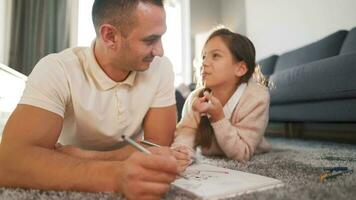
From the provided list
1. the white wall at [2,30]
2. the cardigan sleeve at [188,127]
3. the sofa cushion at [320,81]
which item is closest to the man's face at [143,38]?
→ the cardigan sleeve at [188,127]

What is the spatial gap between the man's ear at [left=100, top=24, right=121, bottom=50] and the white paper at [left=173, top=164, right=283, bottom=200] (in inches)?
15.8

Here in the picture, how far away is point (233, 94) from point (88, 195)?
73 cm

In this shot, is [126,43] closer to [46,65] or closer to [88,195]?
[46,65]

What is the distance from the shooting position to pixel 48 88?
27.3 inches

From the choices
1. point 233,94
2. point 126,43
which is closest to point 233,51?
point 233,94

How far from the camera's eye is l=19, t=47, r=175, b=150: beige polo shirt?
71 cm

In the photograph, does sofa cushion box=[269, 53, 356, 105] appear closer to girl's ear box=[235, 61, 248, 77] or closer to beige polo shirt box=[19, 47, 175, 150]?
girl's ear box=[235, 61, 248, 77]

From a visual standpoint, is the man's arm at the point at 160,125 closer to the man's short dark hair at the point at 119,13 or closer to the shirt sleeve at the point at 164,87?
the shirt sleeve at the point at 164,87

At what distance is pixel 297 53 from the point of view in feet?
8.13

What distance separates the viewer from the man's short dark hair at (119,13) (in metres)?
0.82

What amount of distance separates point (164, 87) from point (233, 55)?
39 cm

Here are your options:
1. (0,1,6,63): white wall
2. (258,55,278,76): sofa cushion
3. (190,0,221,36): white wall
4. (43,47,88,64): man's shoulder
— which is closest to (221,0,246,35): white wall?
(190,0,221,36): white wall

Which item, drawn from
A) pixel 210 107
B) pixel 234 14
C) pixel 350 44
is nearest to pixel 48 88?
pixel 210 107

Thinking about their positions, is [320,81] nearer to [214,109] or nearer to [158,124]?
[214,109]
